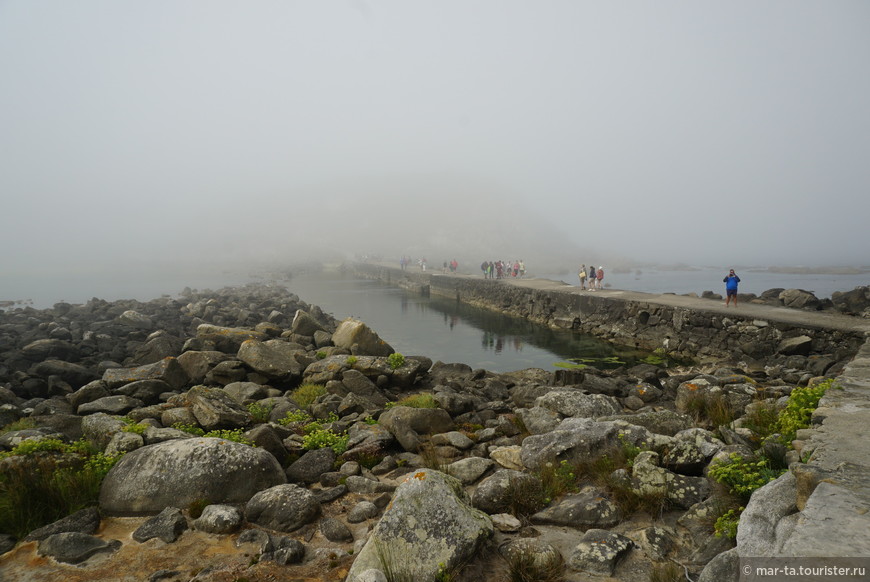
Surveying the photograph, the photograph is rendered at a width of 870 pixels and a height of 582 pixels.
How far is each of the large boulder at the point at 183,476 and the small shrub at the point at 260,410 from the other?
132 inches

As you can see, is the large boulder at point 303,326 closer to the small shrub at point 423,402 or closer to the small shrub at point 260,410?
the small shrub at point 260,410

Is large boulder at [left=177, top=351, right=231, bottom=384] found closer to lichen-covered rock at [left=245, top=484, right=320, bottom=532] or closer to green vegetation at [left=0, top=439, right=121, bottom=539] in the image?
green vegetation at [left=0, top=439, right=121, bottom=539]

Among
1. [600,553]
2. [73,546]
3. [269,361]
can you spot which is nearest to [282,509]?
[73,546]

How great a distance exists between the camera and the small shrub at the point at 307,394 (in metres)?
11.5

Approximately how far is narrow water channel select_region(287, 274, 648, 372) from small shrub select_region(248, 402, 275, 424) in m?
12.2

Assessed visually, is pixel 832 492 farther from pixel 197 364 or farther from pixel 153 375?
pixel 197 364

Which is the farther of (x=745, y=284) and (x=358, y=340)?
(x=745, y=284)

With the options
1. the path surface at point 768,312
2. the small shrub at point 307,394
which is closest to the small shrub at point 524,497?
the small shrub at point 307,394

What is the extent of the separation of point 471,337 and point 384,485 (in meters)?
23.2

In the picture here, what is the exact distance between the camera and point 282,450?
748 centimetres

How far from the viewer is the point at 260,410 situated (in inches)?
401

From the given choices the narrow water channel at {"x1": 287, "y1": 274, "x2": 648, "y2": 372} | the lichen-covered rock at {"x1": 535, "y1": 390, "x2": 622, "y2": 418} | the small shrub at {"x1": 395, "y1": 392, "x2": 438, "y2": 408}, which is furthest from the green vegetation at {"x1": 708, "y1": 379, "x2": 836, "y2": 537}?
the narrow water channel at {"x1": 287, "y1": 274, "x2": 648, "y2": 372}

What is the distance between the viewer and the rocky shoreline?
14.3 feet

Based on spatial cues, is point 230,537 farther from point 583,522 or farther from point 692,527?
point 692,527
